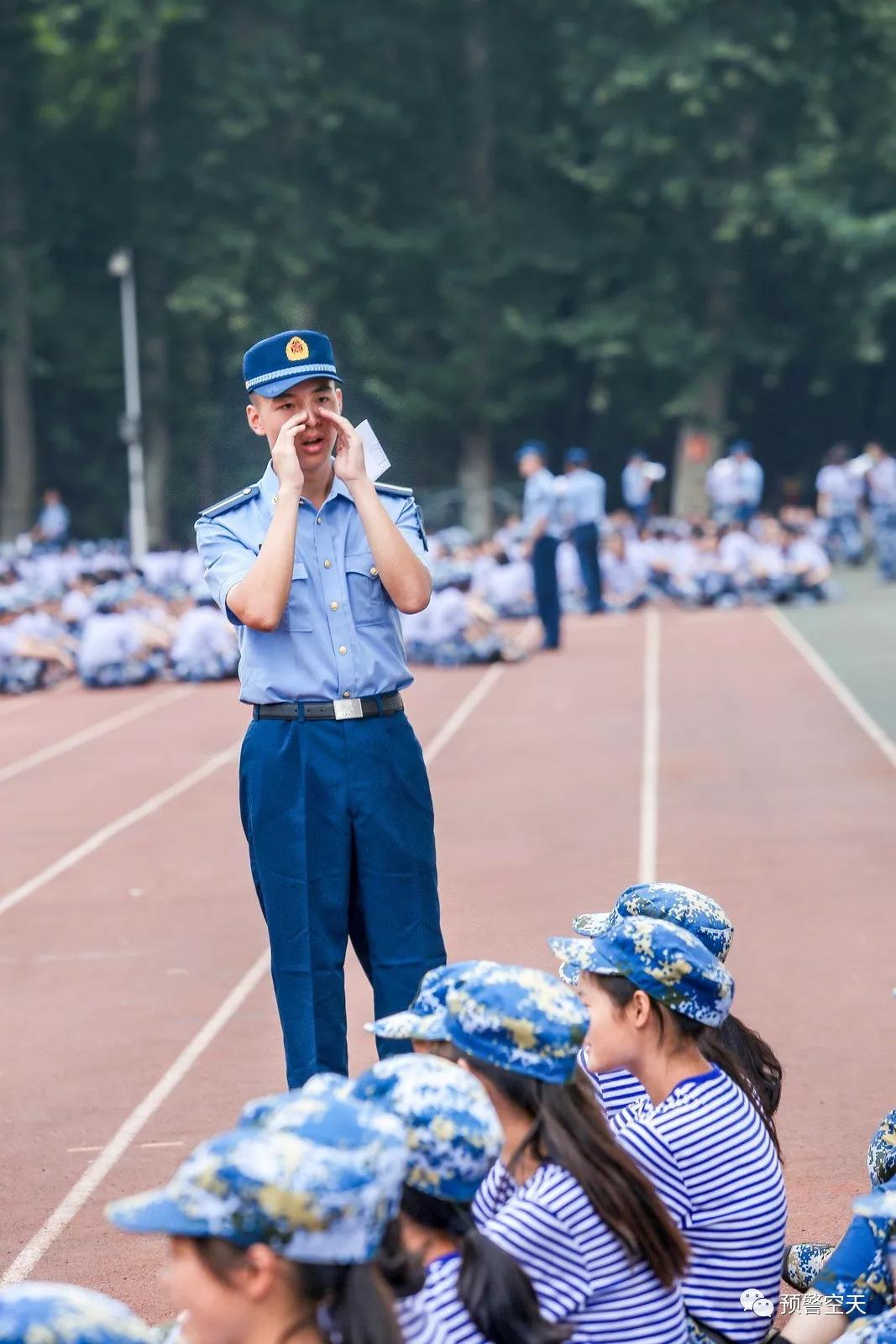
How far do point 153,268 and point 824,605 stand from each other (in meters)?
18.0

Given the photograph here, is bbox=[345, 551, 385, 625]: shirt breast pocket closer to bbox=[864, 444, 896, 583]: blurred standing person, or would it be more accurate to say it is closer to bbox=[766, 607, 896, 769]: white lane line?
bbox=[766, 607, 896, 769]: white lane line

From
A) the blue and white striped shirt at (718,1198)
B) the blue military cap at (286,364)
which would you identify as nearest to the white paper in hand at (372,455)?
the blue military cap at (286,364)

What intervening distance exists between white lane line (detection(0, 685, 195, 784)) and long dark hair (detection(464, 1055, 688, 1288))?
34.4 ft

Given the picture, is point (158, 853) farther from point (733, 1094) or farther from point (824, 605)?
point (824, 605)

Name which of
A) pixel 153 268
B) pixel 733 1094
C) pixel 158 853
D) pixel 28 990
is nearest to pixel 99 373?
pixel 153 268

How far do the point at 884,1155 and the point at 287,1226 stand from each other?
6.97 feet

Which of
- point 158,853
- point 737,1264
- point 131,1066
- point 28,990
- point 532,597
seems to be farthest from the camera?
point 532,597

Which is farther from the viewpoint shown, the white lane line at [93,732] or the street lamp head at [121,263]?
the street lamp head at [121,263]

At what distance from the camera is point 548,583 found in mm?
19219

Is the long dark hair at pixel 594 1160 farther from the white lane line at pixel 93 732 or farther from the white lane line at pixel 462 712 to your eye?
the white lane line at pixel 93 732

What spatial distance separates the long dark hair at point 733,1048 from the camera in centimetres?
409

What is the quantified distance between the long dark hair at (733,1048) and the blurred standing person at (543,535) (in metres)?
14.3

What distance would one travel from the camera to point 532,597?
23.7 metres

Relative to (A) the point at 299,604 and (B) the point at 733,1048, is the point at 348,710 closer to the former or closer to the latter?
(A) the point at 299,604
